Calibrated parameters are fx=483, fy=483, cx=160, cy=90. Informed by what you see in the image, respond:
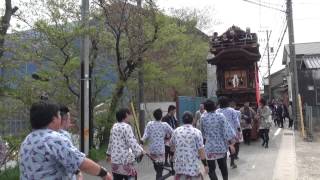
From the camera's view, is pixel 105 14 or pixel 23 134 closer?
pixel 23 134

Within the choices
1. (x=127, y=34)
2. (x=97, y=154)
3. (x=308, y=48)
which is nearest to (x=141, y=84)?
(x=127, y=34)

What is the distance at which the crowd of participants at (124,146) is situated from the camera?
4.42 m

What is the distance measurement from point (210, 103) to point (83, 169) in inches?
200

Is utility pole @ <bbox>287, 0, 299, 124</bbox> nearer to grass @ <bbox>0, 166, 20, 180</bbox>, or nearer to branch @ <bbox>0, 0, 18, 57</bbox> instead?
branch @ <bbox>0, 0, 18, 57</bbox>

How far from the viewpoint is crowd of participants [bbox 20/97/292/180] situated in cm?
442

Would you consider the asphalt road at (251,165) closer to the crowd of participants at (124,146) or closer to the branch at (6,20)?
the crowd of participants at (124,146)

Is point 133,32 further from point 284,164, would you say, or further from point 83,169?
point 83,169

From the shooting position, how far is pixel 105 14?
49.6 feet

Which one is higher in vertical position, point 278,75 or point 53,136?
point 278,75

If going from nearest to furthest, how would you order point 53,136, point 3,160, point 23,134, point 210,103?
1. point 53,136
2. point 210,103
3. point 3,160
4. point 23,134

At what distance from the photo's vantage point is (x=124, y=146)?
781cm

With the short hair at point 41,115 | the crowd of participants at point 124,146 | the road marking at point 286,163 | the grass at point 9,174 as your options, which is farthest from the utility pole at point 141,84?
the short hair at point 41,115

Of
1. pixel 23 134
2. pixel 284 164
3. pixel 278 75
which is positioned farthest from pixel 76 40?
pixel 278 75

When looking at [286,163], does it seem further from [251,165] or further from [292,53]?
[292,53]
